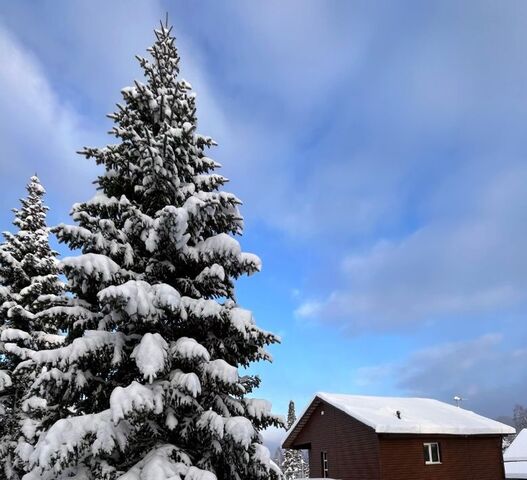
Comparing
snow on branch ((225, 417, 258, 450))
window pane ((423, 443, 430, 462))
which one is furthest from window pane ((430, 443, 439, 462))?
snow on branch ((225, 417, 258, 450))

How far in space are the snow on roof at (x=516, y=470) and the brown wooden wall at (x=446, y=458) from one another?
8.29 meters

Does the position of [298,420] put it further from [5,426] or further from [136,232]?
[136,232]

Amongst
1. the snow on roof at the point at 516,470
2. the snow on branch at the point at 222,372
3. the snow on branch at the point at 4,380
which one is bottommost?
the snow on roof at the point at 516,470

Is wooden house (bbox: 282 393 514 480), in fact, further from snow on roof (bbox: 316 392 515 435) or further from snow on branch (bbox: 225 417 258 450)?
snow on branch (bbox: 225 417 258 450)

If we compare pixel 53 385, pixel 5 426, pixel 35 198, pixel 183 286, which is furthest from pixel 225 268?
pixel 35 198

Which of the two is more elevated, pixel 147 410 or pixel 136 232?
pixel 136 232

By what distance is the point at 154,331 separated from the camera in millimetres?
8445

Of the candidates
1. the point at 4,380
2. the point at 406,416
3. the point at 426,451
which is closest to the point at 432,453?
the point at 426,451

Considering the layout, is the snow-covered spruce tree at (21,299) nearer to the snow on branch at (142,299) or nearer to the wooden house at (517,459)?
the snow on branch at (142,299)

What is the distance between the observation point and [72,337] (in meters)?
8.96

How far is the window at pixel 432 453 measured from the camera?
2336 centimetres

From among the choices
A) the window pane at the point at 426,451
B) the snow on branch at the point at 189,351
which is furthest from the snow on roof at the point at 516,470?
the snow on branch at the point at 189,351

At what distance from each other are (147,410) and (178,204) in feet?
14.5

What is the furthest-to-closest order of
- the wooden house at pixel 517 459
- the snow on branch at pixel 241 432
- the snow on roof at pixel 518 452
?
1. the snow on roof at pixel 518 452
2. the wooden house at pixel 517 459
3. the snow on branch at pixel 241 432
